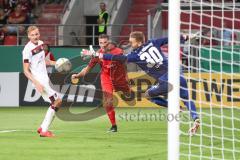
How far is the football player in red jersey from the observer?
49.6 feet

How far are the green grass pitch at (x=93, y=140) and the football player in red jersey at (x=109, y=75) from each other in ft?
1.60

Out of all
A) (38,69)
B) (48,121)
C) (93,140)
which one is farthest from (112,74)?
(93,140)

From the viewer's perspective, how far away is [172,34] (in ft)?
26.1

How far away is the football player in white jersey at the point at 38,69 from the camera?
1383cm

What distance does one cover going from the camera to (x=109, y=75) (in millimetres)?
15797

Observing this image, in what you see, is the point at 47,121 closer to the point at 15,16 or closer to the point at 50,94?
the point at 50,94

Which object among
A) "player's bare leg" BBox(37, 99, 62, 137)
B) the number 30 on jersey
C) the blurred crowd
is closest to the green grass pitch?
"player's bare leg" BBox(37, 99, 62, 137)

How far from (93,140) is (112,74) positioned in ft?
9.75

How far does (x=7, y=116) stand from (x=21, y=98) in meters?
3.66

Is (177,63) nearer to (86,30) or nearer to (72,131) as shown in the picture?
(72,131)

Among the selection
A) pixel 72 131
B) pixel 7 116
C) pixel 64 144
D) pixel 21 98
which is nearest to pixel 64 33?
pixel 21 98

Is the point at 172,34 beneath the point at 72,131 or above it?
above

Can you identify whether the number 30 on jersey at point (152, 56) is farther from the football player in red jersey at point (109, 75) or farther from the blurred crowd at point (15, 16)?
the blurred crowd at point (15, 16)

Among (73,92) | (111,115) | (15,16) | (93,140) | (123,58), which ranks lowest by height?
(73,92)
